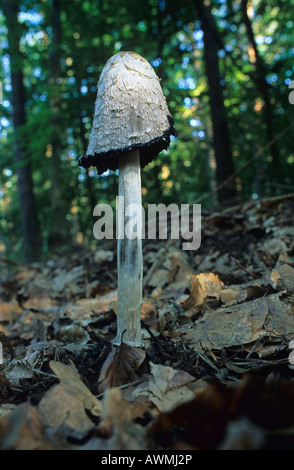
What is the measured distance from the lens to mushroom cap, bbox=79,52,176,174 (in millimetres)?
1983

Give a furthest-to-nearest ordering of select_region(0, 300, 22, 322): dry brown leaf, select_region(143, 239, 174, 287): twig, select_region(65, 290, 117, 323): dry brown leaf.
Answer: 1. select_region(143, 239, 174, 287): twig
2. select_region(0, 300, 22, 322): dry brown leaf
3. select_region(65, 290, 117, 323): dry brown leaf

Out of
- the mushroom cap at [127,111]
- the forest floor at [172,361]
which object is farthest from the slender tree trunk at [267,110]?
the mushroom cap at [127,111]

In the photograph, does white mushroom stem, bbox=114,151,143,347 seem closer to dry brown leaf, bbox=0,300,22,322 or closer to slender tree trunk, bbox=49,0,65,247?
dry brown leaf, bbox=0,300,22,322

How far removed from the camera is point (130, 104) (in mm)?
2004

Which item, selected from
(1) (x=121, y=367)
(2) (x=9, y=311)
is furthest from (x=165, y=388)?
(2) (x=9, y=311)

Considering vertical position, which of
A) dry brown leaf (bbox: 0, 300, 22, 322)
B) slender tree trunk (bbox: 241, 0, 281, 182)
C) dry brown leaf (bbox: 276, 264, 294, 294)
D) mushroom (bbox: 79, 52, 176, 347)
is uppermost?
slender tree trunk (bbox: 241, 0, 281, 182)

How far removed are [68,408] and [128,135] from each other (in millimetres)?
1555

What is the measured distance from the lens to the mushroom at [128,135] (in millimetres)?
1993

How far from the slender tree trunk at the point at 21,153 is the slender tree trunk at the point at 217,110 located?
5.61 meters

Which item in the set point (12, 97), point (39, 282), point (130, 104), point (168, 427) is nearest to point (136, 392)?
point (168, 427)

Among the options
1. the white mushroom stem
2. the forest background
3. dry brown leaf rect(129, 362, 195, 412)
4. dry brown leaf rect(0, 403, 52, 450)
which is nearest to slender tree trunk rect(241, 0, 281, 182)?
the forest background

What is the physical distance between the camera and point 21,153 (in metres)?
9.65

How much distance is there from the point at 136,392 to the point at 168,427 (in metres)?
0.37
